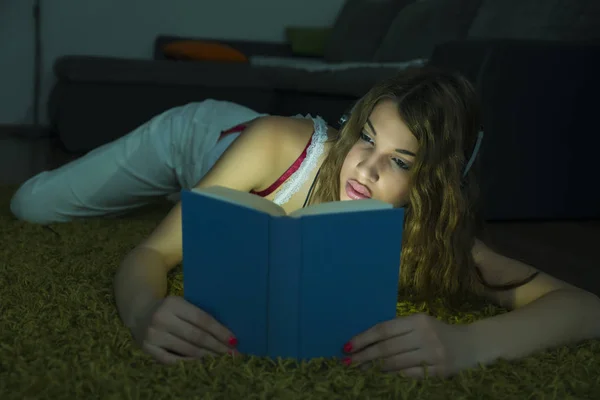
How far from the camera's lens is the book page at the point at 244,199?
2.66 ft

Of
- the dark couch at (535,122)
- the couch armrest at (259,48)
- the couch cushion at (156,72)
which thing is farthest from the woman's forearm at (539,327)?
the couch armrest at (259,48)

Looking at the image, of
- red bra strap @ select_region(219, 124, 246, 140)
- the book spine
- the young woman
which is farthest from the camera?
red bra strap @ select_region(219, 124, 246, 140)

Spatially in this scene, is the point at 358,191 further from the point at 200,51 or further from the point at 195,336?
the point at 200,51

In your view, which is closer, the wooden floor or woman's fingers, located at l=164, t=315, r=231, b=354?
woman's fingers, located at l=164, t=315, r=231, b=354

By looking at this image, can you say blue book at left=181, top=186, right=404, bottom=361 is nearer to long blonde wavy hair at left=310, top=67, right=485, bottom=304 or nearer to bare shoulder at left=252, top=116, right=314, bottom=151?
long blonde wavy hair at left=310, top=67, right=485, bottom=304

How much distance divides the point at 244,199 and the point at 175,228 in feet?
1.18

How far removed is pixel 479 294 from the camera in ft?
4.10

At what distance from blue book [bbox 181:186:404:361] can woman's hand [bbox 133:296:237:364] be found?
0.02 m

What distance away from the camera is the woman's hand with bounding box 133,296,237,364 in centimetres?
88

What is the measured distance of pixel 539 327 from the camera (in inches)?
39.9

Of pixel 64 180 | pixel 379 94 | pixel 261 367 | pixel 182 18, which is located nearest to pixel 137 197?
pixel 64 180

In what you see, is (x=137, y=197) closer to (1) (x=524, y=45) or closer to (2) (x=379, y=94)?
(2) (x=379, y=94)

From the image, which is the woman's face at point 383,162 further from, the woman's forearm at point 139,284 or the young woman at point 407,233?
the woman's forearm at point 139,284

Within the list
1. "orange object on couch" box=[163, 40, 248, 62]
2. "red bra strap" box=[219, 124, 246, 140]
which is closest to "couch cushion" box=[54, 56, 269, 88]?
"orange object on couch" box=[163, 40, 248, 62]
